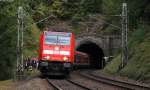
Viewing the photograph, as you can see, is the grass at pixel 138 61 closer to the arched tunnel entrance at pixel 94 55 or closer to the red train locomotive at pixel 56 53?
the red train locomotive at pixel 56 53

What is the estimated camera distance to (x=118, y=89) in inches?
1016

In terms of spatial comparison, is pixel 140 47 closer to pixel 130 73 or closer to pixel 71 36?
pixel 130 73

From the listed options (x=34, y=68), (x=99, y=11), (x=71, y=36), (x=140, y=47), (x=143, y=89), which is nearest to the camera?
(x=143, y=89)

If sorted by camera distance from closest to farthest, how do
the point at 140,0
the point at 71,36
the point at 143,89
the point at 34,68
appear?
the point at 143,89 → the point at 71,36 → the point at 140,0 → the point at 34,68

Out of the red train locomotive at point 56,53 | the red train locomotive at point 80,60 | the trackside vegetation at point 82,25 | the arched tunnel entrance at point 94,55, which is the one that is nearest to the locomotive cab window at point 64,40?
the red train locomotive at point 56,53

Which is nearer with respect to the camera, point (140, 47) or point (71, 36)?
point (71, 36)

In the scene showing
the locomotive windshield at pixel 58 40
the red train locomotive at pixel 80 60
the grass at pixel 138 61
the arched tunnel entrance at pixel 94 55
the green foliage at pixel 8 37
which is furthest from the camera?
the arched tunnel entrance at pixel 94 55

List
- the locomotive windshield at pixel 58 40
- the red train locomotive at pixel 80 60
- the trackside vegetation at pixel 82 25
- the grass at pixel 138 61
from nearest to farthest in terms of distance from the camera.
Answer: the grass at pixel 138 61 < the locomotive windshield at pixel 58 40 < the trackside vegetation at pixel 82 25 < the red train locomotive at pixel 80 60

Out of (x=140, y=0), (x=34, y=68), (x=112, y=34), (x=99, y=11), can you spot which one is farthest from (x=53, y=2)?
(x=140, y=0)

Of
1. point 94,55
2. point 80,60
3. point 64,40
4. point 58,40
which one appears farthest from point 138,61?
point 94,55

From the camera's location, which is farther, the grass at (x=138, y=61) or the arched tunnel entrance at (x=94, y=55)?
the arched tunnel entrance at (x=94, y=55)

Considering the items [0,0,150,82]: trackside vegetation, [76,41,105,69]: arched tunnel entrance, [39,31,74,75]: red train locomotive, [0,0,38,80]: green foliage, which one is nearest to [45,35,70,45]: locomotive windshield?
[39,31,74,75]: red train locomotive

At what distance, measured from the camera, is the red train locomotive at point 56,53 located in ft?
125

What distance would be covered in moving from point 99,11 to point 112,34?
398 inches
